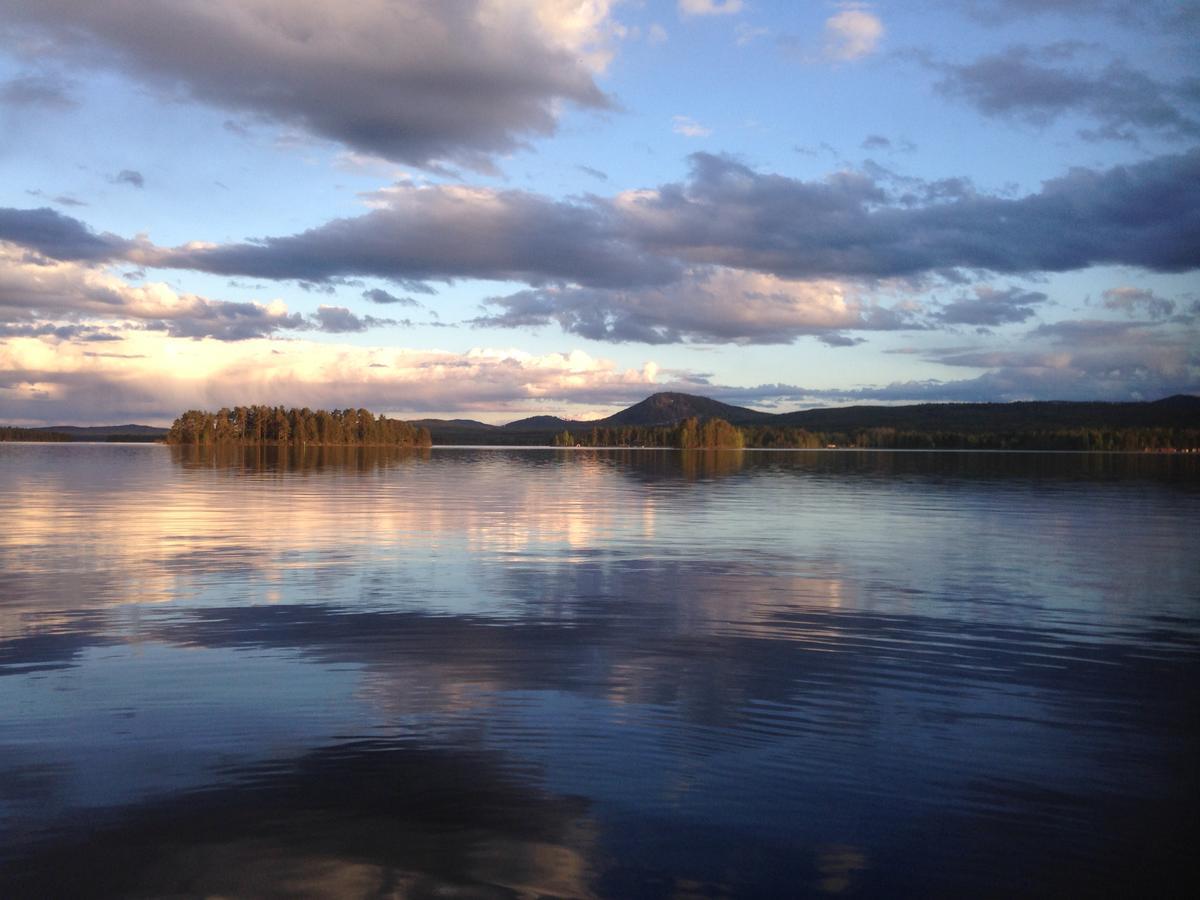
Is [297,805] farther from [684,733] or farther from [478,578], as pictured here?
[478,578]

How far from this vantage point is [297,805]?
29.5 feet

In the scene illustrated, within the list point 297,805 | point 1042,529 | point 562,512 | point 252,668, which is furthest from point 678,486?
point 297,805

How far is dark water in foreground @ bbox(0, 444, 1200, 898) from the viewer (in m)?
8.06

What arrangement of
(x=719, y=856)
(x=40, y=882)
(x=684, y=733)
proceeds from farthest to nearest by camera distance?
(x=684, y=733), (x=719, y=856), (x=40, y=882)

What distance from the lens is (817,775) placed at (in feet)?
32.6

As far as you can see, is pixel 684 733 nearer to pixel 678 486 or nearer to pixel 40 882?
pixel 40 882

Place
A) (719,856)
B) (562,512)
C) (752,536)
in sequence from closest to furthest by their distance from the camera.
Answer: (719,856) < (752,536) < (562,512)

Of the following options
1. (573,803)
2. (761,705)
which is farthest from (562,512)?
(573,803)

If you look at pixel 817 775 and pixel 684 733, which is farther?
pixel 684 733

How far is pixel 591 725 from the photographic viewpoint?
1152cm

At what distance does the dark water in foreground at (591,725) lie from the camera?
8.06 meters

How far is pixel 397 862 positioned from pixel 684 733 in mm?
4224

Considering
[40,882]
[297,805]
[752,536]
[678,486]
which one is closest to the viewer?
[40,882]

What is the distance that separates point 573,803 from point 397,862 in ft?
6.15
